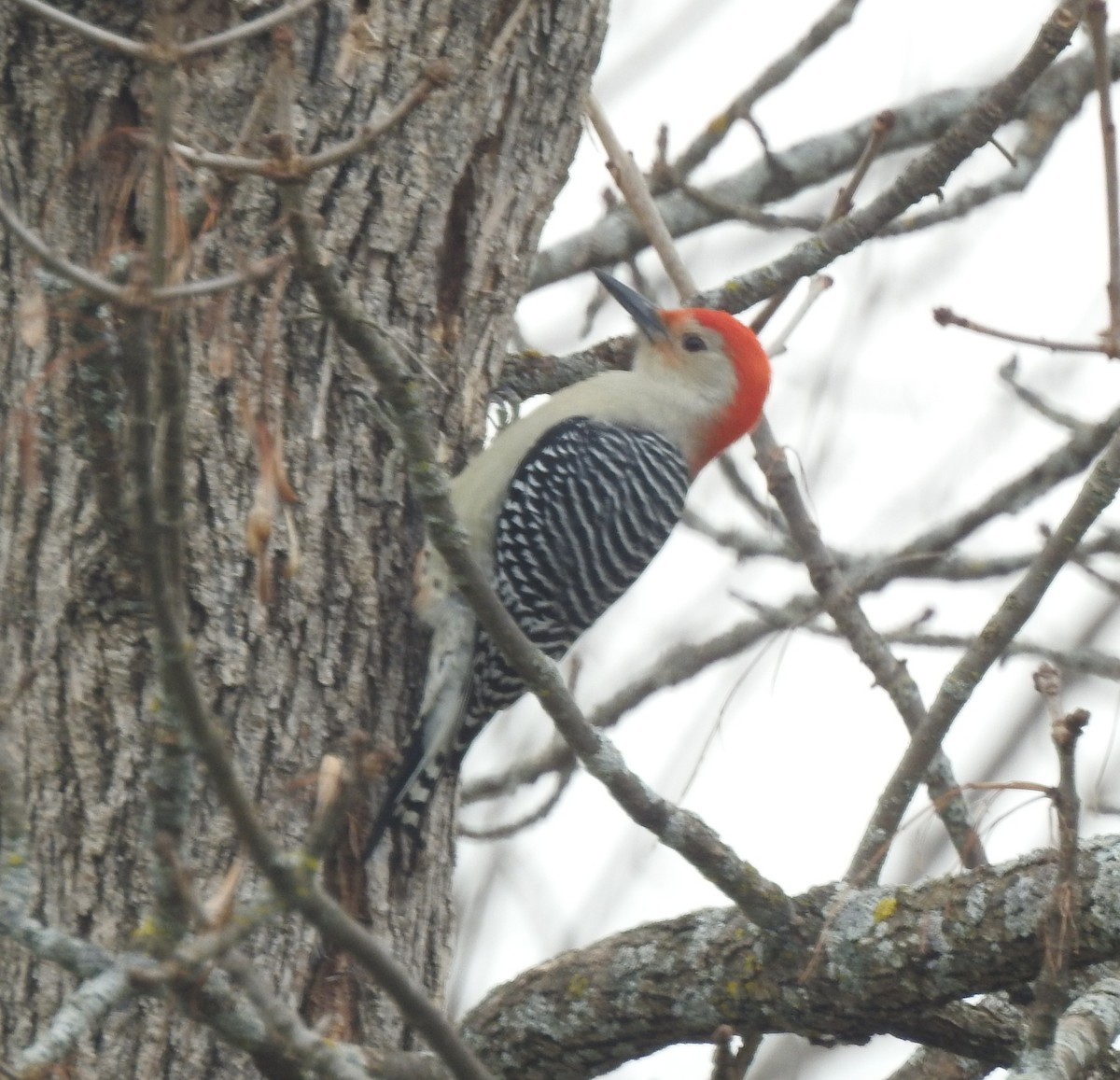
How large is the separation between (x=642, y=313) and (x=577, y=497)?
1.09 meters

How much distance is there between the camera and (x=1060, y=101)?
562 centimetres

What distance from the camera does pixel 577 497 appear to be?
5102mm

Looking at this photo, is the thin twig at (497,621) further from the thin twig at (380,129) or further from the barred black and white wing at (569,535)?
the barred black and white wing at (569,535)

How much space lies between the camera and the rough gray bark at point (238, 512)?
3.36 metres

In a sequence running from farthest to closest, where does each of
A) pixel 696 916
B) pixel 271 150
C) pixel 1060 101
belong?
1. pixel 1060 101
2. pixel 696 916
3. pixel 271 150

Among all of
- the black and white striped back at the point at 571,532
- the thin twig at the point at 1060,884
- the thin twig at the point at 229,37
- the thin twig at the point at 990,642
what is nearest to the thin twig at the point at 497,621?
the thin twig at the point at 229,37

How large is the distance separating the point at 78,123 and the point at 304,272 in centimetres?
169

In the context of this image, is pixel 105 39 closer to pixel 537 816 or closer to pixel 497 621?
pixel 497 621

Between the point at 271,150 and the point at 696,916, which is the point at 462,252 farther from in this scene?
the point at 271,150

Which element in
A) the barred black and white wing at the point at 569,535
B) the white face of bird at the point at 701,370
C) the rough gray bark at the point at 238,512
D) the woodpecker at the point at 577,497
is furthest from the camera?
the white face of bird at the point at 701,370

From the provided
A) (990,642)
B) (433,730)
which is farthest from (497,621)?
(433,730)

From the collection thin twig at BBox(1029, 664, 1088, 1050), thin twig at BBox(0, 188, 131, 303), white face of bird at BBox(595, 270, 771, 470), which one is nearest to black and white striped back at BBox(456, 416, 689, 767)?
white face of bird at BBox(595, 270, 771, 470)

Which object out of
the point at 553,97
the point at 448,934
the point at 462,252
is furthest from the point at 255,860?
the point at 553,97

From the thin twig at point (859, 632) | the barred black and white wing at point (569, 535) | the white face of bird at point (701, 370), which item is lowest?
the thin twig at point (859, 632)
